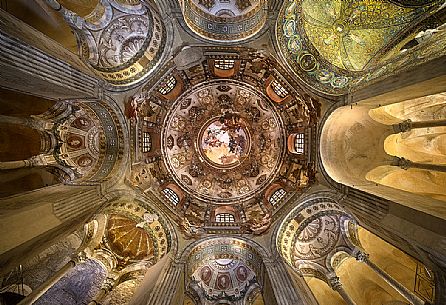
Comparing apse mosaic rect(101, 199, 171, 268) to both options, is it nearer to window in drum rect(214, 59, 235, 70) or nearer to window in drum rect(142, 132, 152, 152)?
window in drum rect(142, 132, 152, 152)

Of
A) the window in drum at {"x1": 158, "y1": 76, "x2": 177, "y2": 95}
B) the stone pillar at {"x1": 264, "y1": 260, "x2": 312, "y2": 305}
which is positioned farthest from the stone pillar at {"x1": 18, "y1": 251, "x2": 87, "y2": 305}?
the window in drum at {"x1": 158, "y1": 76, "x2": 177, "y2": 95}

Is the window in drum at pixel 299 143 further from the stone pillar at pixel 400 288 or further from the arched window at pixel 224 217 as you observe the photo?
the stone pillar at pixel 400 288

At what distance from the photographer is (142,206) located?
46.6ft

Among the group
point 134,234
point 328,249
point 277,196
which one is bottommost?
point 328,249

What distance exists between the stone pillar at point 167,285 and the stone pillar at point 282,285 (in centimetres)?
384

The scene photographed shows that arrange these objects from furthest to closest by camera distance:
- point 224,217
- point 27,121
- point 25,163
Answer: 1. point 224,217
2. point 27,121
3. point 25,163

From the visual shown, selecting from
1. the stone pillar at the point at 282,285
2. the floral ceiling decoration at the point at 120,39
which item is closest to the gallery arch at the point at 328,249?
the stone pillar at the point at 282,285

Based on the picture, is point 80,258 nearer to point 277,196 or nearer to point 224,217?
point 224,217

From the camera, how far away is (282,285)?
38.0ft

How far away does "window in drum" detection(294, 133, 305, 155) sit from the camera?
14734mm

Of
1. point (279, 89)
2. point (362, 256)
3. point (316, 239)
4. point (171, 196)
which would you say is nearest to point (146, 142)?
point (171, 196)

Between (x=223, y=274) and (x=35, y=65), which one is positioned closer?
(x=35, y=65)

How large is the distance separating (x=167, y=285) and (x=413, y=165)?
1063 cm

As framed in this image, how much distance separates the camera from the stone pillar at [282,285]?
10812mm
